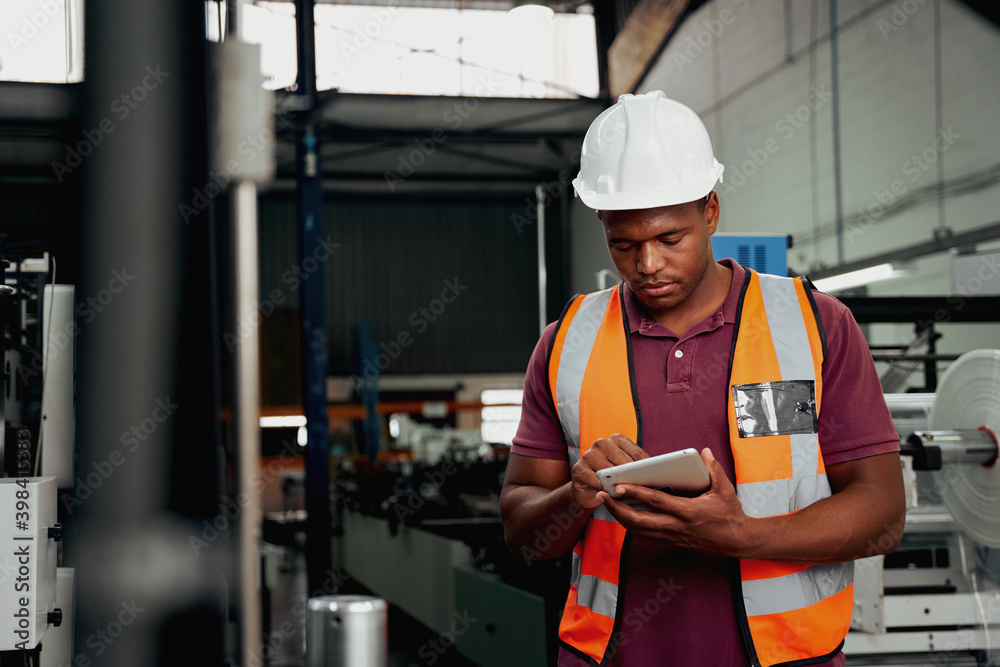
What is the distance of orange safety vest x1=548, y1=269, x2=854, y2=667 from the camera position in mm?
1280

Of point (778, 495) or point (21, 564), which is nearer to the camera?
point (778, 495)

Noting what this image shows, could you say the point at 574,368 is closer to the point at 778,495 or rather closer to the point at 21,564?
the point at 778,495

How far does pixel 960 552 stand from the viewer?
285cm

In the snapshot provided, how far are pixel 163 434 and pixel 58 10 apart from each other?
4.63 metres

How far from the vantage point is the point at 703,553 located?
1.34 meters

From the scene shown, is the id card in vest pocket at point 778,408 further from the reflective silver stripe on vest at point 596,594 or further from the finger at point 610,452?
the reflective silver stripe on vest at point 596,594

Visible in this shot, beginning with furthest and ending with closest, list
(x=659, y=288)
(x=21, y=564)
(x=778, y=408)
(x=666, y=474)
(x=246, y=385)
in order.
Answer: (x=21, y=564), (x=246, y=385), (x=659, y=288), (x=778, y=408), (x=666, y=474)

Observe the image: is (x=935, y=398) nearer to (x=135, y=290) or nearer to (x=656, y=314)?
(x=656, y=314)
